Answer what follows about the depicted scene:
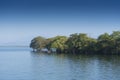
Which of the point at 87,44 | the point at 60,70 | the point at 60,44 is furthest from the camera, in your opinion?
the point at 60,44

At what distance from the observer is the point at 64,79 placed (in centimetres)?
2672

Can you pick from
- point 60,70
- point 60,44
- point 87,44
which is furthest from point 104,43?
point 60,70

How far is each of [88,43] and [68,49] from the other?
26.5 ft

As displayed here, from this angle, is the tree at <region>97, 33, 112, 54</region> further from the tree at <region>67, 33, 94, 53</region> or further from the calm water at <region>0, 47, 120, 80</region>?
the calm water at <region>0, 47, 120, 80</region>

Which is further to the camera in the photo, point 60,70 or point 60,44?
point 60,44

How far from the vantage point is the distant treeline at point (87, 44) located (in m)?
71.8

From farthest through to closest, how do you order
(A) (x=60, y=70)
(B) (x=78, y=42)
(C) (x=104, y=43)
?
1. (B) (x=78, y=42)
2. (C) (x=104, y=43)
3. (A) (x=60, y=70)

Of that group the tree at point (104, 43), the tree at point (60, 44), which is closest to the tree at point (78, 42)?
the tree at point (60, 44)

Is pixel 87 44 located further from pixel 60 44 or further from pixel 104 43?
pixel 60 44

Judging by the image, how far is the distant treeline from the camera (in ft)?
235

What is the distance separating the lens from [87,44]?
7894 centimetres

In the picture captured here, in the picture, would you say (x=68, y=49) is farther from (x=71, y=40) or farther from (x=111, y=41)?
(x=111, y=41)

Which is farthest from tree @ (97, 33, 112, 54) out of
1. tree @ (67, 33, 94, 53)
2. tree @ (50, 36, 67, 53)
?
tree @ (50, 36, 67, 53)

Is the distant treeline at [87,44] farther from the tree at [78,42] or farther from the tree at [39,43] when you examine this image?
the tree at [39,43]
